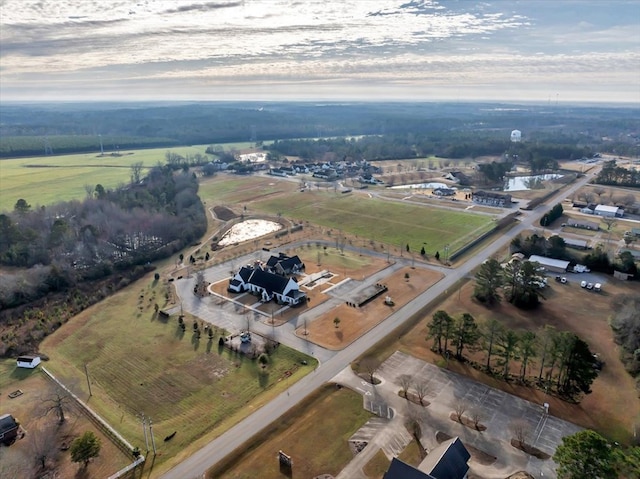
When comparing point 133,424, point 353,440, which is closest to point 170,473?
point 133,424

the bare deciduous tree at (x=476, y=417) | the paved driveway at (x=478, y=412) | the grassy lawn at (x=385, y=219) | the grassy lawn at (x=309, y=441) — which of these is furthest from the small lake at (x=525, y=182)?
the grassy lawn at (x=309, y=441)

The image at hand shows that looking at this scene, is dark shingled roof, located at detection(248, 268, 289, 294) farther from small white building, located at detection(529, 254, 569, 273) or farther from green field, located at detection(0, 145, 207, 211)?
green field, located at detection(0, 145, 207, 211)

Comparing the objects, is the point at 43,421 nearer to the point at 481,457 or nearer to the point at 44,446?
the point at 44,446

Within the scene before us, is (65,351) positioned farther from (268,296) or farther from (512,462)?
(512,462)

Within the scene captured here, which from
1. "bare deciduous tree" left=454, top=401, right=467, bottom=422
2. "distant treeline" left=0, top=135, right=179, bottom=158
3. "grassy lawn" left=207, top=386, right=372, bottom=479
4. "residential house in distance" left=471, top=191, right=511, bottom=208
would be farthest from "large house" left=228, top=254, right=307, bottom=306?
"distant treeline" left=0, top=135, right=179, bottom=158

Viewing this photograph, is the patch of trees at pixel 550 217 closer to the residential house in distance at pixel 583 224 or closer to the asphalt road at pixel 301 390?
the residential house in distance at pixel 583 224

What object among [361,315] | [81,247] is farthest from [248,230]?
[361,315]
